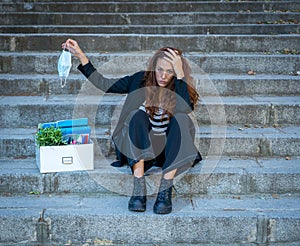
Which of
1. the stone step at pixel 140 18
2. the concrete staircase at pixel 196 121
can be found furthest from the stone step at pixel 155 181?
the stone step at pixel 140 18

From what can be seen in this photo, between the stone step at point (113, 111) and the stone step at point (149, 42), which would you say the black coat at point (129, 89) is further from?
the stone step at point (149, 42)

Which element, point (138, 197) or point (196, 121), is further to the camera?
point (196, 121)

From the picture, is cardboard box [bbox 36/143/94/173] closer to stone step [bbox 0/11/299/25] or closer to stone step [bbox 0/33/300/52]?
stone step [bbox 0/33/300/52]

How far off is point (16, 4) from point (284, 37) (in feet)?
13.1

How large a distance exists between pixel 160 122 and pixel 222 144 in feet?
2.24

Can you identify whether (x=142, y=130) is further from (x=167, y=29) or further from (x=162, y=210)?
Result: (x=167, y=29)

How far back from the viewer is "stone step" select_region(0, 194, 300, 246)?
11.6ft

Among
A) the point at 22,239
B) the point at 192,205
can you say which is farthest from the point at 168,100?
the point at 22,239

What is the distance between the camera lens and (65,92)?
5070 millimetres

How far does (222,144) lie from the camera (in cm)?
429

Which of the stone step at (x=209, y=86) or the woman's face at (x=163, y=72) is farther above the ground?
the woman's face at (x=163, y=72)

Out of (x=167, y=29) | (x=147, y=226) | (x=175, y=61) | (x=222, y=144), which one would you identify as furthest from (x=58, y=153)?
(x=167, y=29)

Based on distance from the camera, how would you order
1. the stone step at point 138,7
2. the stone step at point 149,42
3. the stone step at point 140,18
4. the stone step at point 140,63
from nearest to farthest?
the stone step at point 140,63 < the stone step at point 149,42 < the stone step at point 140,18 < the stone step at point 138,7

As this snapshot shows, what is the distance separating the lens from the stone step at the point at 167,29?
6.46 meters
